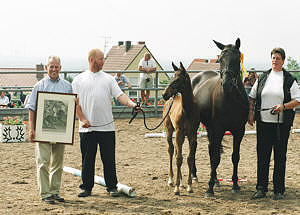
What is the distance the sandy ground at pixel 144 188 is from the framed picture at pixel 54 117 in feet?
2.95

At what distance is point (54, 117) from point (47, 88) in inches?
15.9

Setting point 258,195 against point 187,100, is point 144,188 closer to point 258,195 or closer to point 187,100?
point 187,100

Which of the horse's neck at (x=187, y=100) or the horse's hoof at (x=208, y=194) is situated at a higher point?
the horse's neck at (x=187, y=100)

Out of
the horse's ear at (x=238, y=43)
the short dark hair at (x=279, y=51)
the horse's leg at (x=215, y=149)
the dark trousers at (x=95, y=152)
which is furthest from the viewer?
the horse's leg at (x=215, y=149)

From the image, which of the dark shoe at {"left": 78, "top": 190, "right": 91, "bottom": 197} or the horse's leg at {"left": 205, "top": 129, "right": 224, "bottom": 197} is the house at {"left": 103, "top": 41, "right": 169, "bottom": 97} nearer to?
the horse's leg at {"left": 205, "top": 129, "right": 224, "bottom": 197}

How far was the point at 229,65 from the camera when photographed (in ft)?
22.0

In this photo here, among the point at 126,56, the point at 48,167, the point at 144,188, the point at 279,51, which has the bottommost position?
the point at 144,188

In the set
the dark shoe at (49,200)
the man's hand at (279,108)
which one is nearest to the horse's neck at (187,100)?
the man's hand at (279,108)

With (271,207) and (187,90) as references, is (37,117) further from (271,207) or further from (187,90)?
(271,207)

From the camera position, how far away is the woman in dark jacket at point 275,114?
663 centimetres

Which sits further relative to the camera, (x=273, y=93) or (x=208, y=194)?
(x=208, y=194)

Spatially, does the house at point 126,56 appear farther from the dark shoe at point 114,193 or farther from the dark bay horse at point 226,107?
the dark shoe at point 114,193

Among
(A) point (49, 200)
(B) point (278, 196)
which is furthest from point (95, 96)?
(B) point (278, 196)

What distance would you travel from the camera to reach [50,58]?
253 inches
